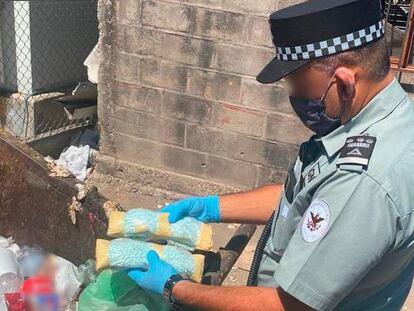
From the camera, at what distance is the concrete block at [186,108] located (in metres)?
4.75

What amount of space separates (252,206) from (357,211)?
820 millimetres

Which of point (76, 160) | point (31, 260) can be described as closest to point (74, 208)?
point (31, 260)

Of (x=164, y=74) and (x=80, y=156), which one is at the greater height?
(x=164, y=74)

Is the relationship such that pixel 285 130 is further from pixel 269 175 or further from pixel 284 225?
pixel 284 225

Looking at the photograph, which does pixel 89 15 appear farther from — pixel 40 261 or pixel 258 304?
pixel 258 304

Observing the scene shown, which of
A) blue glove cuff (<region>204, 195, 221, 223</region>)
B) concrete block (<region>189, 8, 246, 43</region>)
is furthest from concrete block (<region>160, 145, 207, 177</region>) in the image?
Answer: blue glove cuff (<region>204, 195, 221, 223</region>)

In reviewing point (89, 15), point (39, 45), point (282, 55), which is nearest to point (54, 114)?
point (39, 45)

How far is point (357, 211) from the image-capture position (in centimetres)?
144

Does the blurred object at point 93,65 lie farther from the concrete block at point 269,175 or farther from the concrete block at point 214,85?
the concrete block at point 269,175

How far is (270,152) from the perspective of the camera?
15.3ft

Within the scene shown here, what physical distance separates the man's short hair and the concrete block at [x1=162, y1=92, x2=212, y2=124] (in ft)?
10.4

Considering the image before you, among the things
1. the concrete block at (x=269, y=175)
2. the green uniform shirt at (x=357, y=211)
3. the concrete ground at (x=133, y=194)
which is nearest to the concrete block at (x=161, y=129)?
the concrete ground at (x=133, y=194)

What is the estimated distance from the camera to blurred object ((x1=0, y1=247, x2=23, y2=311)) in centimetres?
260

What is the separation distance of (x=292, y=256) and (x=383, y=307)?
0.38 metres
